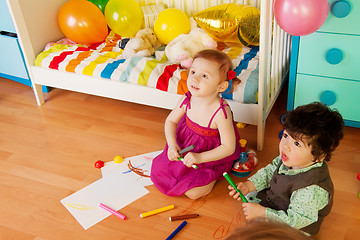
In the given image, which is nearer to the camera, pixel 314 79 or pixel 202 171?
pixel 202 171

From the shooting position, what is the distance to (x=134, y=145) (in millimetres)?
1783

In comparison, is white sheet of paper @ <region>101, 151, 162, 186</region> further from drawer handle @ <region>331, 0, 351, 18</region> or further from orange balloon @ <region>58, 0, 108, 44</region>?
drawer handle @ <region>331, 0, 351, 18</region>

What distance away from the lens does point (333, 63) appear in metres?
1.56

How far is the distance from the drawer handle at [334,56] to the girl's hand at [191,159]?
0.68 meters

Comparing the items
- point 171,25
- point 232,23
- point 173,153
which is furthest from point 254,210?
point 171,25

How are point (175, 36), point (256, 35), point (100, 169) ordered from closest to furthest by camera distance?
point (100, 169)
point (256, 35)
point (175, 36)

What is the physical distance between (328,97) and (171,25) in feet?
2.87

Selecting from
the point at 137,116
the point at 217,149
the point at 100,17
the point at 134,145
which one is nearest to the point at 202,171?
the point at 217,149

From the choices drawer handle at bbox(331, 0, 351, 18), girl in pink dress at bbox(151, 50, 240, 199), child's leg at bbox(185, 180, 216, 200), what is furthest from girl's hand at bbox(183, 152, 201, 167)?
drawer handle at bbox(331, 0, 351, 18)

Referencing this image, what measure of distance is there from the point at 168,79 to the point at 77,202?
0.68 meters

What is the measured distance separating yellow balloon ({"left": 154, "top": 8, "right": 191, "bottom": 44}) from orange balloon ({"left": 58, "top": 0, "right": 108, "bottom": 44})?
326 mm

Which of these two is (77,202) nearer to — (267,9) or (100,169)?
(100,169)

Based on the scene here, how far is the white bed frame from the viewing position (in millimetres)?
1555

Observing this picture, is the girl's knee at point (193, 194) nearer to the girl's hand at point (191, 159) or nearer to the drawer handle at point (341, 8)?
the girl's hand at point (191, 159)
